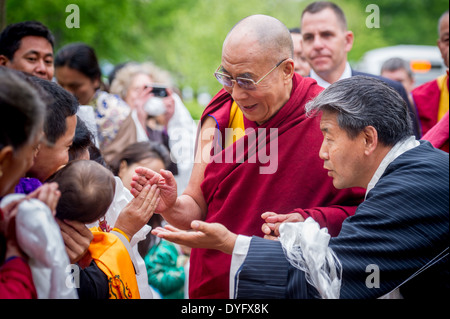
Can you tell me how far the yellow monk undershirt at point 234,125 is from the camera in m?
3.20

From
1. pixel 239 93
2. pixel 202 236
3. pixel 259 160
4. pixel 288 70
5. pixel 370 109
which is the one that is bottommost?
pixel 202 236

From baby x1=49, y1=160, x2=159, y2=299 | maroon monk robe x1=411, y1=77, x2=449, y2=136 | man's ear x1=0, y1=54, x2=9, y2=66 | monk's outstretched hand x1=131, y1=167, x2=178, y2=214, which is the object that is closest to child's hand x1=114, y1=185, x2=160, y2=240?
monk's outstretched hand x1=131, y1=167, x2=178, y2=214

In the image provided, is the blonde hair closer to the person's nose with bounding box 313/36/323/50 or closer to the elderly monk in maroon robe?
the person's nose with bounding box 313/36/323/50

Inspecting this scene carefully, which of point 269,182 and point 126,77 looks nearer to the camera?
point 269,182

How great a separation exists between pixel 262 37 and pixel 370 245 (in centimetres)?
124

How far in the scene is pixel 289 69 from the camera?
9.92 feet

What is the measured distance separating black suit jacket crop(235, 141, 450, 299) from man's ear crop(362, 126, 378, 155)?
20cm

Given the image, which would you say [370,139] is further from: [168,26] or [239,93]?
[168,26]

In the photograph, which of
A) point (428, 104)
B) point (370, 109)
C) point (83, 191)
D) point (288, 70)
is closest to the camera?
point (83, 191)

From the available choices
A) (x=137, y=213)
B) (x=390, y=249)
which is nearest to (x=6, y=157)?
(x=137, y=213)

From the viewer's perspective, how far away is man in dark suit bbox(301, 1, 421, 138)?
188 inches

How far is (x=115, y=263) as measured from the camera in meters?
2.43
